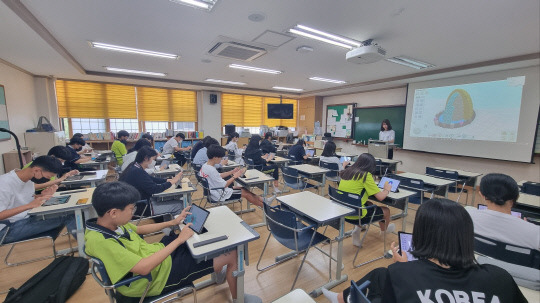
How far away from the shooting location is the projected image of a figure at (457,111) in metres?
5.36

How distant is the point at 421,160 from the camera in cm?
674

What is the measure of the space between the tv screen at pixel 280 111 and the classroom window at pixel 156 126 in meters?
4.39

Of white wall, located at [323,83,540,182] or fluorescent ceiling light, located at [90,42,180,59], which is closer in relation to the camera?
fluorescent ceiling light, located at [90,42,180,59]

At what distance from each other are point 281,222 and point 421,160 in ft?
21.4

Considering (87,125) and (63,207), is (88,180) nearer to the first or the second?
(63,207)

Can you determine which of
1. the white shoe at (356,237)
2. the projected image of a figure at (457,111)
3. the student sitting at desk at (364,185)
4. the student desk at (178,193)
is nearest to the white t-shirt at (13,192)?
the student desk at (178,193)

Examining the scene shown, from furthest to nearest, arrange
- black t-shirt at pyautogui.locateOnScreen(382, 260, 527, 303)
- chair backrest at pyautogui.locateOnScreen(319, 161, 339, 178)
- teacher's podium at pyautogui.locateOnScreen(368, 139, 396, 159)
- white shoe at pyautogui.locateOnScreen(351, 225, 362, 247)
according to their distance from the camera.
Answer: teacher's podium at pyautogui.locateOnScreen(368, 139, 396, 159)
chair backrest at pyautogui.locateOnScreen(319, 161, 339, 178)
white shoe at pyautogui.locateOnScreen(351, 225, 362, 247)
black t-shirt at pyautogui.locateOnScreen(382, 260, 527, 303)

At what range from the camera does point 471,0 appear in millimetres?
2371

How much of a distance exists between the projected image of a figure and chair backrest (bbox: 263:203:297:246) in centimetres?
587

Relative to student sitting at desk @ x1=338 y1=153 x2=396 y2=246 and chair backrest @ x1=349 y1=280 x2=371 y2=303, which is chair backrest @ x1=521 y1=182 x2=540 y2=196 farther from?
chair backrest @ x1=349 y1=280 x2=371 y2=303

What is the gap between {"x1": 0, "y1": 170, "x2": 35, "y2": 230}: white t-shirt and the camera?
213 cm

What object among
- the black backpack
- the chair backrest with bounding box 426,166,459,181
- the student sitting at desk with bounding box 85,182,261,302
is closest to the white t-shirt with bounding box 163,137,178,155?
the black backpack

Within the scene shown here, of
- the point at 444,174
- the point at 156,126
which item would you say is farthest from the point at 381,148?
the point at 156,126

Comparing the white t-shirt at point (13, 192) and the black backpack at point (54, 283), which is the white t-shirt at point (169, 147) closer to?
the white t-shirt at point (13, 192)
